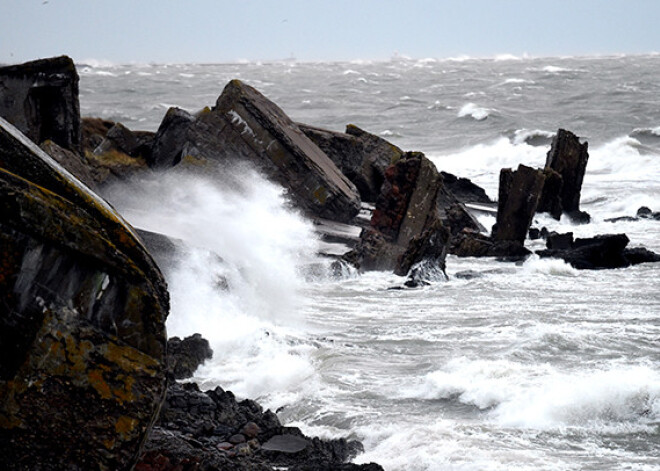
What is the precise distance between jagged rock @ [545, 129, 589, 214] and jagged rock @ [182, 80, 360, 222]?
246 inches

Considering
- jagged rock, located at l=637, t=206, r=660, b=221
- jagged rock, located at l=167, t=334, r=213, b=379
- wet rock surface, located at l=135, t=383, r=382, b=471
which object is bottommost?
jagged rock, located at l=167, t=334, r=213, b=379

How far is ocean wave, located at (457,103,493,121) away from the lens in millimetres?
46266

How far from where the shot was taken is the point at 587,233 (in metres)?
19.3

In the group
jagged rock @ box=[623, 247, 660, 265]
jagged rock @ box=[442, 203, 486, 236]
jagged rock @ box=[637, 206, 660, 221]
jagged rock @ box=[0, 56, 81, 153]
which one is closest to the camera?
jagged rock @ box=[0, 56, 81, 153]

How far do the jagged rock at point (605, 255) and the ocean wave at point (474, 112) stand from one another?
31085mm

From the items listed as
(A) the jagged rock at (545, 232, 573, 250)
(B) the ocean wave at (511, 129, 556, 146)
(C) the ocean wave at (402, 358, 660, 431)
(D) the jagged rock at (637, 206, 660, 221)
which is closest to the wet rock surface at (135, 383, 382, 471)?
(C) the ocean wave at (402, 358, 660, 431)

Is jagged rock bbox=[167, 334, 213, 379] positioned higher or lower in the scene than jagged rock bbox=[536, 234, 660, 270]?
lower

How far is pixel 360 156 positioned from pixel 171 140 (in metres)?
4.15

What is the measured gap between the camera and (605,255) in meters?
15.1

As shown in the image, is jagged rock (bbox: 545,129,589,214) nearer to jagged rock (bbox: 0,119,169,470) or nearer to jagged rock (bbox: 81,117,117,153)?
jagged rock (bbox: 81,117,117,153)

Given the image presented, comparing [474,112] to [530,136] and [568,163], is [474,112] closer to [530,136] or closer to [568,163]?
[530,136]

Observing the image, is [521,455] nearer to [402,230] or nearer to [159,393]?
[159,393]

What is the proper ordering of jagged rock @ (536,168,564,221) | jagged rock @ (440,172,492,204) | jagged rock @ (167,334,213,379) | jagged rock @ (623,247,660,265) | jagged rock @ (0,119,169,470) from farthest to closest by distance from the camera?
jagged rock @ (440,172,492,204) < jagged rock @ (536,168,564,221) < jagged rock @ (623,247,660,265) < jagged rock @ (167,334,213,379) < jagged rock @ (0,119,169,470)

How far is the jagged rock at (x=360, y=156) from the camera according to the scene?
18.5 m
